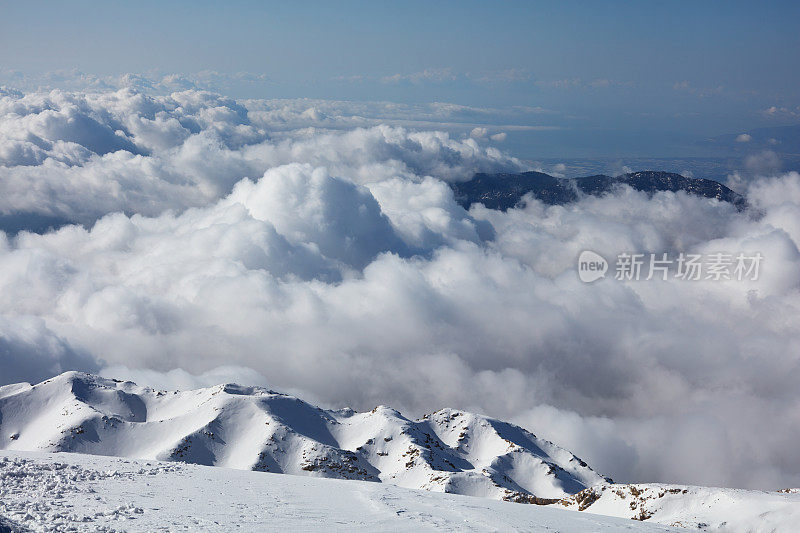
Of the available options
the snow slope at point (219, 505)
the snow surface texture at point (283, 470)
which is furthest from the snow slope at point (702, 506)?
the snow slope at point (219, 505)

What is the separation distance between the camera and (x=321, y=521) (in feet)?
116

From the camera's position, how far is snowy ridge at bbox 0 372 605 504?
135125 mm

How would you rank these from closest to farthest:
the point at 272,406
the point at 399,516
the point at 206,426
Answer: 1. the point at 399,516
2. the point at 206,426
3. the point at 272,406

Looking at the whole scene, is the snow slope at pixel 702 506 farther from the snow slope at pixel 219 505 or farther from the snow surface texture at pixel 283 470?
the snow slope at pixel 219 505

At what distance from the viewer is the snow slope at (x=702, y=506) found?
154 ft

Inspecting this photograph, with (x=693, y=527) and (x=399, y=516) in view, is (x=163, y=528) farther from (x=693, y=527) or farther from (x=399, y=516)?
(x=693, y=527)

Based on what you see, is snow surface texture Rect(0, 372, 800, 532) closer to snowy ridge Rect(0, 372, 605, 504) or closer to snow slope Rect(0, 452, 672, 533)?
snow slope Rect(0, 452, 672, 533)

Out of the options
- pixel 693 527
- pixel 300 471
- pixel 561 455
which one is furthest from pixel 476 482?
pixel 693 527

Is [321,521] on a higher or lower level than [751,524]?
higher

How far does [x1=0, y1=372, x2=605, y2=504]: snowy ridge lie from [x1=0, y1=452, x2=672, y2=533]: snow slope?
273ft

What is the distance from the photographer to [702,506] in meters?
55.6

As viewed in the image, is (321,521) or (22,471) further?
(22,471)

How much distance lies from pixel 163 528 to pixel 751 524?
163ft

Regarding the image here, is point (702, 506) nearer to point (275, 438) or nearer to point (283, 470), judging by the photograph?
point (283, 470)
